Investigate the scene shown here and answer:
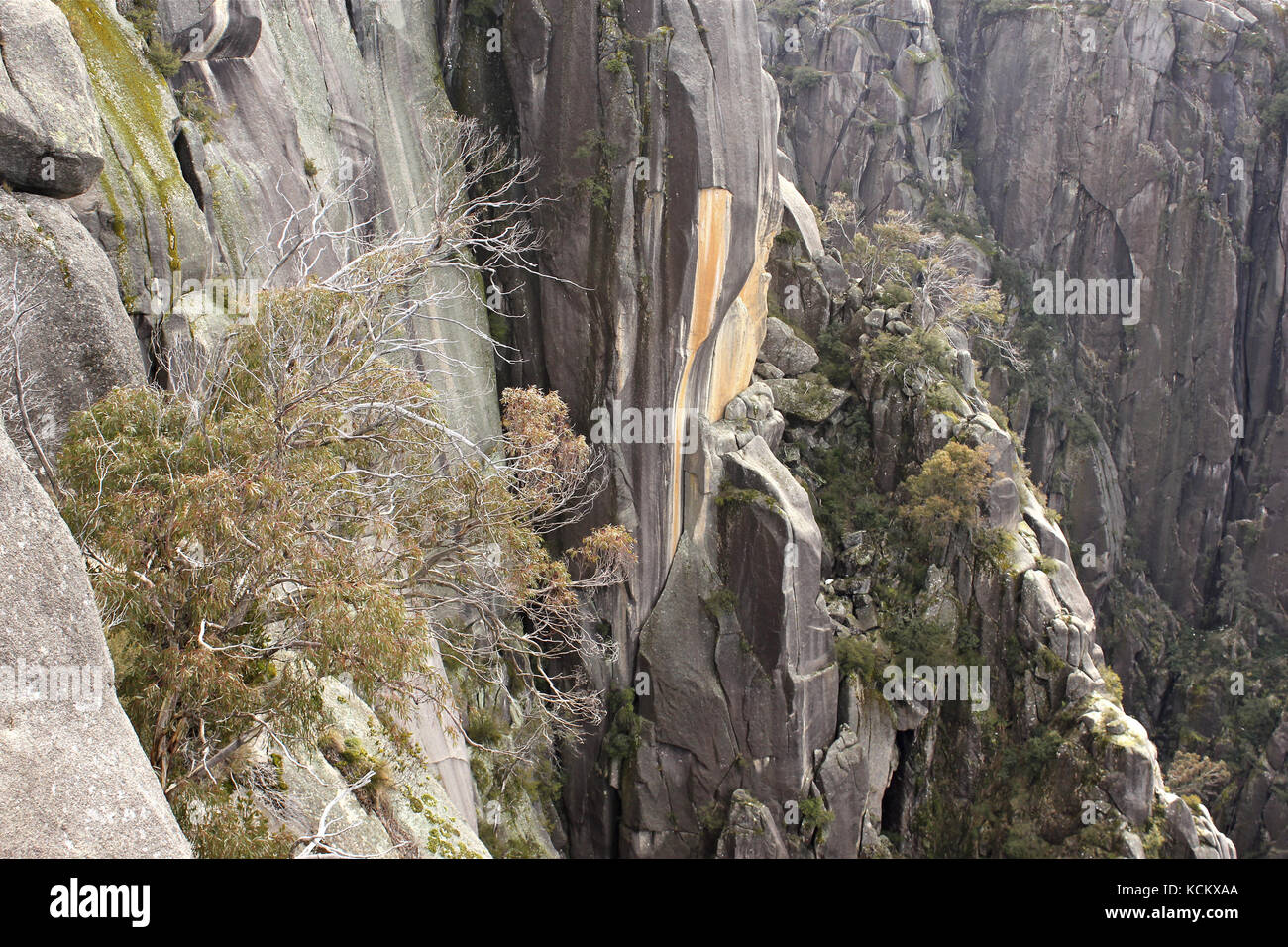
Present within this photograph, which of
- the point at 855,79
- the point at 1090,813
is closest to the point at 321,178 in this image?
the point at 1090,813

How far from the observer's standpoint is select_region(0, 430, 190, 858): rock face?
5594 mm

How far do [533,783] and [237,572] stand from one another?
14338 mm

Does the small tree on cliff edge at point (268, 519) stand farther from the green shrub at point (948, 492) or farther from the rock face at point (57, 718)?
the green shrub at point (948, 492)

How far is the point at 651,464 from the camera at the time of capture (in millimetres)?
22859

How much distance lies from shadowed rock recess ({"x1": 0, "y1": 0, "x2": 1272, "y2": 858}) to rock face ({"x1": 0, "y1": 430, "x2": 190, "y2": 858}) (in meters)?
0.02

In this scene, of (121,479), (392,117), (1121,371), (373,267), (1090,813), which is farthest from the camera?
(1121,371)

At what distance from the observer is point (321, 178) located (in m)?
17.2

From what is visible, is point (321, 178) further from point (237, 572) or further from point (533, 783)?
point (533, 783)

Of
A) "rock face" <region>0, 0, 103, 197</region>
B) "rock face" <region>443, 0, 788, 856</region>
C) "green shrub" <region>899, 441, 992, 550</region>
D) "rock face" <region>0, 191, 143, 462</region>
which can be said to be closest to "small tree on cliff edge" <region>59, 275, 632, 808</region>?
"rock face" <region>0, 191, 143, 462</region>

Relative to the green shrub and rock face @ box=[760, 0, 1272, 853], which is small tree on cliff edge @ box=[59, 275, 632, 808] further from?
rock face @ box=[760, 0, 1272, 853]

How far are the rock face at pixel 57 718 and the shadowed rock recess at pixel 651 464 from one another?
0.08ft

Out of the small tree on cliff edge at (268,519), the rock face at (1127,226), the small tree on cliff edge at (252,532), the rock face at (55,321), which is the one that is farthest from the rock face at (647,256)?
the rock face at (1127,226)

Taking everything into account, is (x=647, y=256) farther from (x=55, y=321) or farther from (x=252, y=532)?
(x=252, y=532)

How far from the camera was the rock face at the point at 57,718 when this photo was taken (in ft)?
18.4
